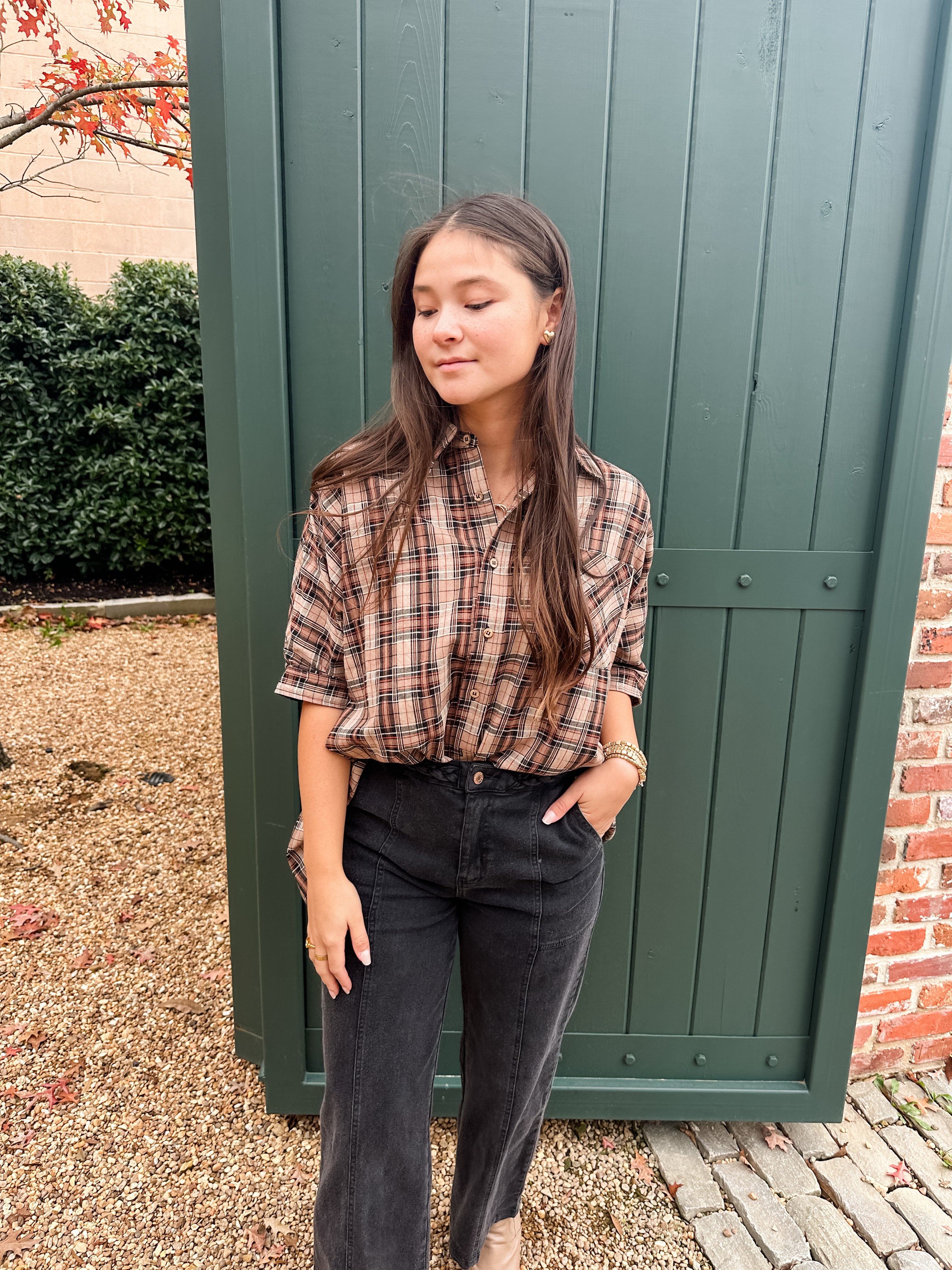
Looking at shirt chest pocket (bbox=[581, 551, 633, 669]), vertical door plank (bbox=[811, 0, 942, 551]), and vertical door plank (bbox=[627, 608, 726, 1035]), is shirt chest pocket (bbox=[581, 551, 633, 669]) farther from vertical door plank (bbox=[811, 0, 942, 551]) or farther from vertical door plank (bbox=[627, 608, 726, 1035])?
vertical door plank (bbox=[811, 0, 942, 551])

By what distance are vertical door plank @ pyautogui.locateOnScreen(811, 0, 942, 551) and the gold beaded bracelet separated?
0.73 m

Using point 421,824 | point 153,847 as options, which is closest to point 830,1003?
point 421,824

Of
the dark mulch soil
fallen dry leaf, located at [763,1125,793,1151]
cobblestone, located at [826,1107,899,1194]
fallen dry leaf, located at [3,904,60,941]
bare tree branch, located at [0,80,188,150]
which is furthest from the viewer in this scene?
the dark mulch soil

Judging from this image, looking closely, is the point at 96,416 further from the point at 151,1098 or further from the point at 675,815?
the point at 675,815

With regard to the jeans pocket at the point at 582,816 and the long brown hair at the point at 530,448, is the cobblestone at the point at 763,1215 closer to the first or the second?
the jeans pocket at the point at 582,816

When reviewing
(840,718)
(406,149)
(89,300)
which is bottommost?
(840,718)

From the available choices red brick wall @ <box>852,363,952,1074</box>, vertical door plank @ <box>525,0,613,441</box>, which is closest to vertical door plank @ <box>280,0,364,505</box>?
vertical door plank @ <box>525,0,613,441</box>

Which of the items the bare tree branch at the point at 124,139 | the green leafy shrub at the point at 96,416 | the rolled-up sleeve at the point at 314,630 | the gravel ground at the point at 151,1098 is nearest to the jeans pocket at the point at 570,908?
the rolled-up sleeve at the point at 314,630

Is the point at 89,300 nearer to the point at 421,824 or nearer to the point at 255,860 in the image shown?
the point at 255,860

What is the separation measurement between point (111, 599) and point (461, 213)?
5.81 metres

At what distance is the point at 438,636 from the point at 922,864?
62.0 inches

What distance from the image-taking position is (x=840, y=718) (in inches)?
76.0

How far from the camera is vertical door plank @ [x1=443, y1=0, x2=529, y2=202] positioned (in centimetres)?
159

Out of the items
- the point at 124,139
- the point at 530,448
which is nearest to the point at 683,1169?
the point at 530,448
